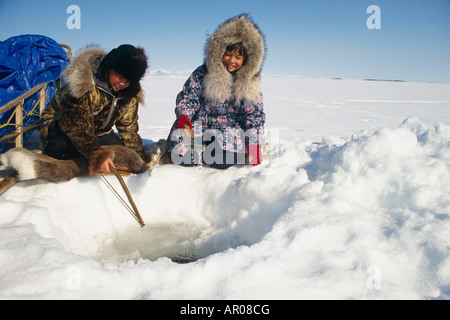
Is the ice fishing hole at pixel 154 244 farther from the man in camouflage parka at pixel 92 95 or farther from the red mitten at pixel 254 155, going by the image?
the red mitten at pixel 254 155

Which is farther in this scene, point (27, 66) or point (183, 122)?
point (27, 66)

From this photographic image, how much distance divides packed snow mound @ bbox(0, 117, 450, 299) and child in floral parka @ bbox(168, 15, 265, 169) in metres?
0.24

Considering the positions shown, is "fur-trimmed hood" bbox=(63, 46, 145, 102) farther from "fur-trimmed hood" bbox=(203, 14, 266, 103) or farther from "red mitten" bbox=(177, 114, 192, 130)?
"fur-trimmed hood" bbox=(203, 14, 266, 103)

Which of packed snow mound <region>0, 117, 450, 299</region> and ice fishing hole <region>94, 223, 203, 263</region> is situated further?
ice fishing hole <region>94, 223, 203, 263</region>

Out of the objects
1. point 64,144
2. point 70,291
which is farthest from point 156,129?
point 70,291

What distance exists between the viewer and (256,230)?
80.6 inches

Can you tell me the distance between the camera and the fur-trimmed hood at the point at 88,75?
2062 millimetres

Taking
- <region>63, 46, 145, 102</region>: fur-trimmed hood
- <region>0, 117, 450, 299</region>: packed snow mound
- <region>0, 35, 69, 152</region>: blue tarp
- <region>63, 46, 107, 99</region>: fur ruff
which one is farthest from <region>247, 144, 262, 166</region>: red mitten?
<region>0, 35, 69, 152</region>: blue tarp

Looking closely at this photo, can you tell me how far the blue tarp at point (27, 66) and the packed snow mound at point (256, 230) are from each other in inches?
53.6

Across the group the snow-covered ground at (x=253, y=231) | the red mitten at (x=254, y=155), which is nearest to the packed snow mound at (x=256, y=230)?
the snow-covered ground at (x=253, y=231)

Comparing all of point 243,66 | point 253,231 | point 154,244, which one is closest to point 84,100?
point 154,244

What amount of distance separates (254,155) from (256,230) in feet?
2.76

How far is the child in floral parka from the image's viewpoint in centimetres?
269

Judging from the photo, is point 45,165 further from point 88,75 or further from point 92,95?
point 88,75
